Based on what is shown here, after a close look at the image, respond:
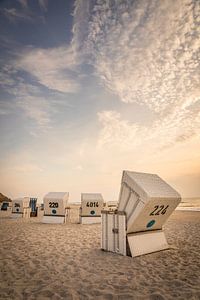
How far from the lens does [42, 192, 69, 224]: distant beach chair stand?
15.8 m

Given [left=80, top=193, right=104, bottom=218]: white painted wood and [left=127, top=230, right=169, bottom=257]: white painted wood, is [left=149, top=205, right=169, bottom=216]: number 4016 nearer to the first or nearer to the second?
[left=127, top=230, right=169, bottom=257]: white painted wood

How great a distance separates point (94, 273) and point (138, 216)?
2065 mm

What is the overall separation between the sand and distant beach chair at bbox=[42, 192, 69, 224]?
790 centimetres

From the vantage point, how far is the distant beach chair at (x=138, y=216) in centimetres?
648

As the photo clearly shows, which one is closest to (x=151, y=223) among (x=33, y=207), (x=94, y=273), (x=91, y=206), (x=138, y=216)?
(x=138, y=216)

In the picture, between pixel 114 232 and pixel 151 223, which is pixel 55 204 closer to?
pixel 114 232

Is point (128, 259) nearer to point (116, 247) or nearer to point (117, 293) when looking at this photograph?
point (116, 247)

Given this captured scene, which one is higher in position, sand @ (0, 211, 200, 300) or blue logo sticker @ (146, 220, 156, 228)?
blue logo sticker @ (146, 220, 156, 228)

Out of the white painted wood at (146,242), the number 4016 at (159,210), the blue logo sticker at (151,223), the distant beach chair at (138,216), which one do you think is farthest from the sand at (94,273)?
the number 4016 at (159,210)

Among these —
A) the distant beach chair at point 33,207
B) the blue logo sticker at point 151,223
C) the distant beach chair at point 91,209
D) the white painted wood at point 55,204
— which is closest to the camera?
the blue logo sticker at point 151,223

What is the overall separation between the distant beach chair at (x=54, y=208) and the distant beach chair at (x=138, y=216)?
8951mm

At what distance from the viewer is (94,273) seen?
17.0ft

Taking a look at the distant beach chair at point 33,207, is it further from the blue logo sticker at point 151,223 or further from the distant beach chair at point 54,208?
the blue logo sticker at point 151,223

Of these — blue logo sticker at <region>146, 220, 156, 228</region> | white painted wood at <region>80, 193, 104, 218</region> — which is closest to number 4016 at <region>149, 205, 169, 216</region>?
blue logo sticker at <region>146, 220, 156, 228</region>
